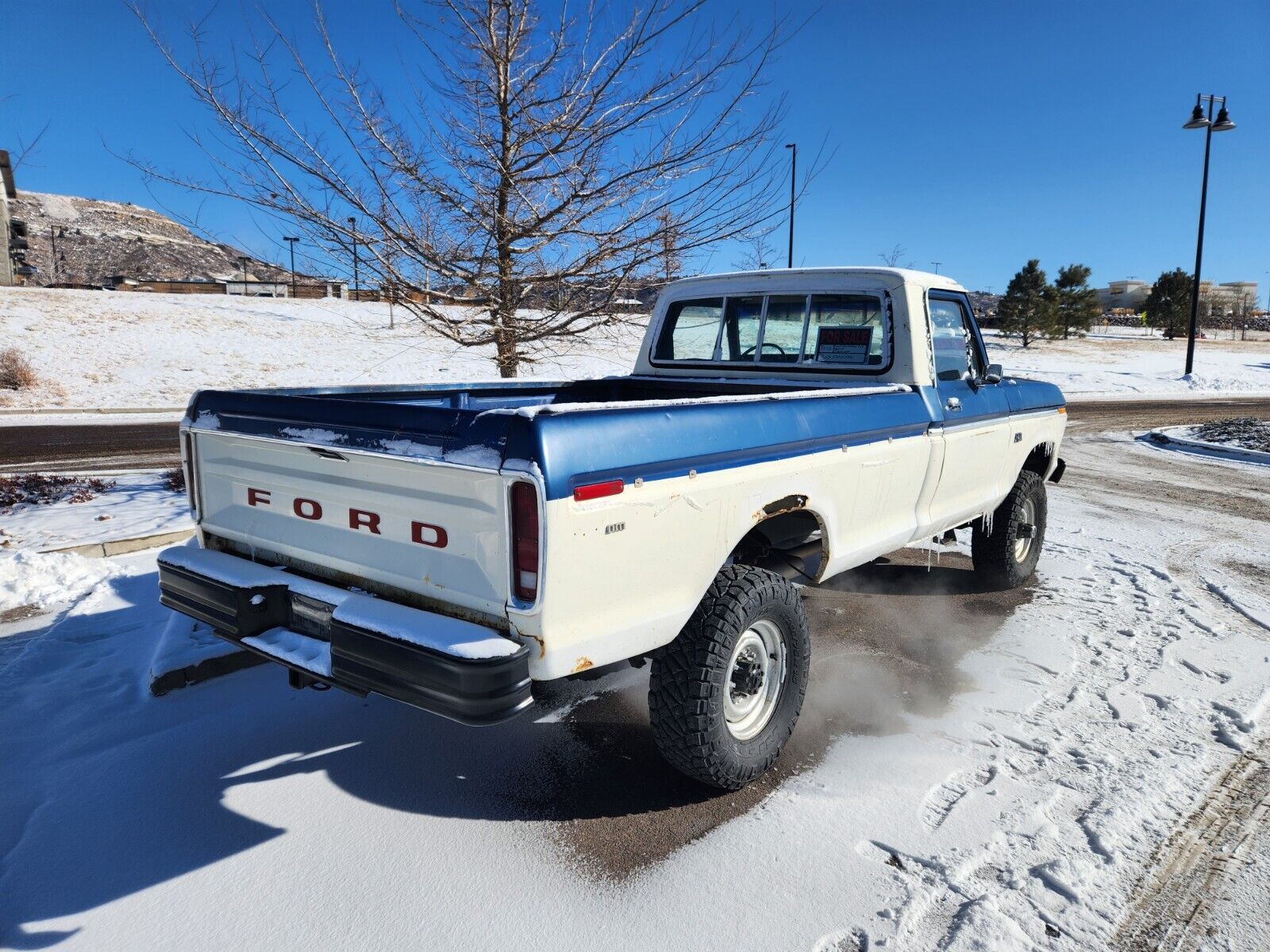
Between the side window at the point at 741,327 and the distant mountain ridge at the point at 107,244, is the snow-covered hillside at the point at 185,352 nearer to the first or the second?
the side window at the point at 741,327

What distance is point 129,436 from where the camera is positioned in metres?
13.8

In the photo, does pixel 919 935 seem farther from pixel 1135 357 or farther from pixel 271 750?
pixel 1135 357

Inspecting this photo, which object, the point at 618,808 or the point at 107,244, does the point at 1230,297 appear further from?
the point at 107,244

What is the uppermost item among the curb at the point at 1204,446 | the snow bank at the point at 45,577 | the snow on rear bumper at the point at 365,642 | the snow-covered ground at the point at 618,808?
the snow on rear bumper at the point at 365,642

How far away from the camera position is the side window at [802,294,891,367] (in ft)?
15.4

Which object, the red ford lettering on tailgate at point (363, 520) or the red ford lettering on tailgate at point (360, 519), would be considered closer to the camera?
the red ford lettering on tailgate at point (360, 519)

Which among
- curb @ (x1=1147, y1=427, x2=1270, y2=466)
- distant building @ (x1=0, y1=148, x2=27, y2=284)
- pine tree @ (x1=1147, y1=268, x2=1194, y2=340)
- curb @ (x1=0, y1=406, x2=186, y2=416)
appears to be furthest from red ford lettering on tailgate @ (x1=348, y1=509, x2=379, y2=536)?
pine tree @ (x1=1147, y1=268, x2=1194, y2=340)

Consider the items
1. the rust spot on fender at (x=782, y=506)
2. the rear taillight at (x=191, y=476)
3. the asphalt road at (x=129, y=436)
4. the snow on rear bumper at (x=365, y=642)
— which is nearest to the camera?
the snow on rear bumper at (x=365, y=642)

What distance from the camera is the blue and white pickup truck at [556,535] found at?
8.05 ft

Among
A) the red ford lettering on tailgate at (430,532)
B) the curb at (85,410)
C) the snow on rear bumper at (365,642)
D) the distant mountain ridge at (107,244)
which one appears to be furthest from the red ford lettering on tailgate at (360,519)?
the distant mountain ridge at (107,244)

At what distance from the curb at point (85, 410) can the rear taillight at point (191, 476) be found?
53.6 ft

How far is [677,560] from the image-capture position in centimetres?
281

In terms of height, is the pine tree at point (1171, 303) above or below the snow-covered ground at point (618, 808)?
above

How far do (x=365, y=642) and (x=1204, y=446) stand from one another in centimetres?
1410
